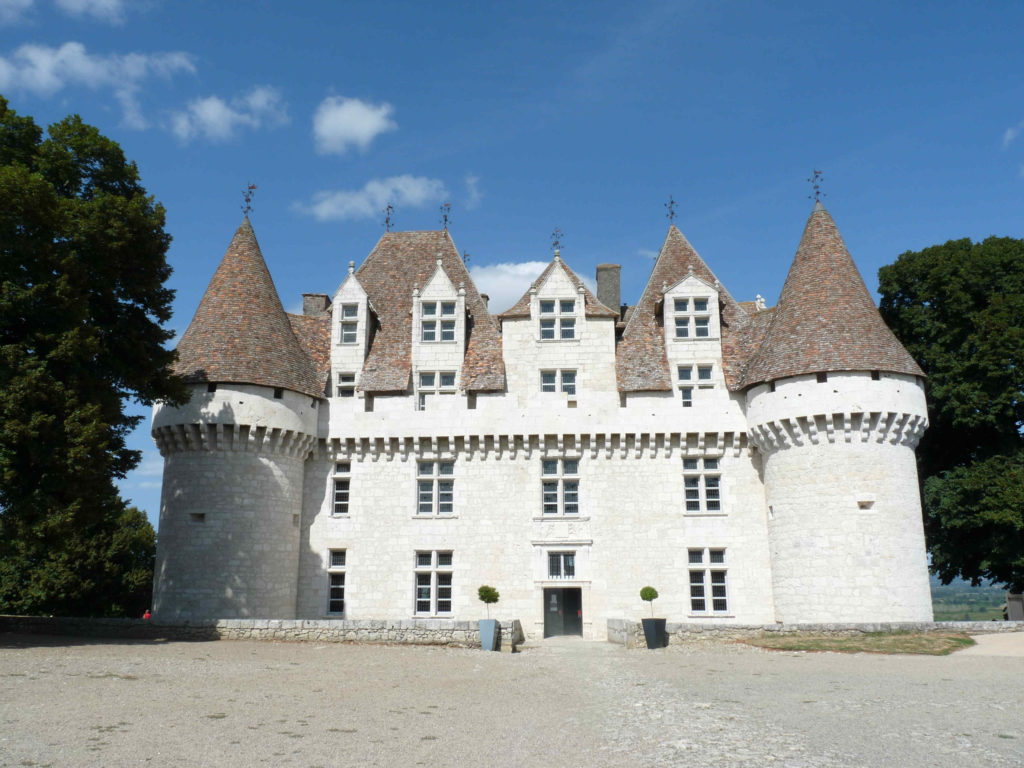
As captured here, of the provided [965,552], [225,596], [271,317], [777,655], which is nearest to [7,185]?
[271,317]

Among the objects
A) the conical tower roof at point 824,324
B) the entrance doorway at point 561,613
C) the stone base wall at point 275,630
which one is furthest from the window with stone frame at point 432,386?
the conical tower roof at point 824,324

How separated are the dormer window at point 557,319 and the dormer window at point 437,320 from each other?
2.96 m

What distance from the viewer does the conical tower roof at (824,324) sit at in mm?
21781

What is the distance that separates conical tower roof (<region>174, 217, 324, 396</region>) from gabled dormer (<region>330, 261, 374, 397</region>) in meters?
0.92

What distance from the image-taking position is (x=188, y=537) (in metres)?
21.8

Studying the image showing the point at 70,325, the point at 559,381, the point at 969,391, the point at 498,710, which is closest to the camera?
the point at 498,710

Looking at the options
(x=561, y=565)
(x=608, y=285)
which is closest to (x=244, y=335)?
(x=561, y=565)

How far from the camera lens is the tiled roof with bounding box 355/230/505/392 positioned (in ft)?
81.8

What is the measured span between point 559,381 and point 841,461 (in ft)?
27.5

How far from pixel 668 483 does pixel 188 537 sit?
13697mm

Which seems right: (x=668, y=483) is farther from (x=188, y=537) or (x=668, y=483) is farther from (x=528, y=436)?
(x=188, y=537)

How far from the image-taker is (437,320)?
25625 mm

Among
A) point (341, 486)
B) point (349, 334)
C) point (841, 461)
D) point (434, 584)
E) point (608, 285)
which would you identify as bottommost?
point (434, 584)

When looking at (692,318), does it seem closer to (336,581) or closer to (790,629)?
(790,629)
